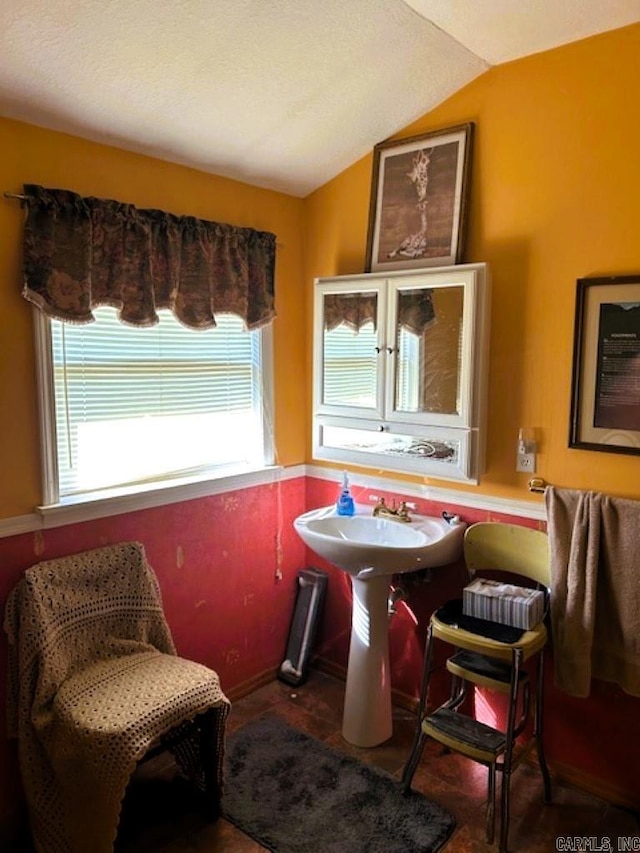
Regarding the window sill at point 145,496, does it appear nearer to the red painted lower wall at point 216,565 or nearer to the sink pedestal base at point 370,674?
the red painted lower wall at point 216,565

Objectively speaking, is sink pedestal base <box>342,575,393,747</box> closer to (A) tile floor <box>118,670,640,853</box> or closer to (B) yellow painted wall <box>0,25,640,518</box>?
(A) tile floor <box>118,670,640,853</box>

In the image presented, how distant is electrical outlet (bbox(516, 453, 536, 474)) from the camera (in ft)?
7.47

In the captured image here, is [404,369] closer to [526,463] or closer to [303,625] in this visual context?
[526,463]

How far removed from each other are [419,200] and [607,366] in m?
1.00

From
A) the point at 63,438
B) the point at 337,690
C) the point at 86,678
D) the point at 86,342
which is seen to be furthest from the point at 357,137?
the point at 337,690

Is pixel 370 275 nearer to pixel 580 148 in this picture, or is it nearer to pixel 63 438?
pixel 580 148

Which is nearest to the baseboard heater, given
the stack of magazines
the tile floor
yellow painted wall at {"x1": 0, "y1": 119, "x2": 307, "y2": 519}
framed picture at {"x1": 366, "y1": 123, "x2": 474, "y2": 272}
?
the tile floor

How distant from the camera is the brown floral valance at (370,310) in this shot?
239cm

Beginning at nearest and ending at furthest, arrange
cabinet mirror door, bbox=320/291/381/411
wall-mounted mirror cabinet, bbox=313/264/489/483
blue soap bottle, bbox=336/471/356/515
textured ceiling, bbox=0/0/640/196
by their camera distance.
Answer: textured ceiling, bbox=0/0/640/196 < wall-mounted mirror cabinet, bbox=313/264/489/483 < cabinet mirror door, bbox=320/291/381/411 < blue soap bottle, bbox=336/471/356/515

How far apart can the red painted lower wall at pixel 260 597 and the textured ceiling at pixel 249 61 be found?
4.61ft

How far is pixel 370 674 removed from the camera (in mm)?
2488

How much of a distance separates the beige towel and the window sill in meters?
1.29

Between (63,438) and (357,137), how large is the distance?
167 centimetres

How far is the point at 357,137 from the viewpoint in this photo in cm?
254
